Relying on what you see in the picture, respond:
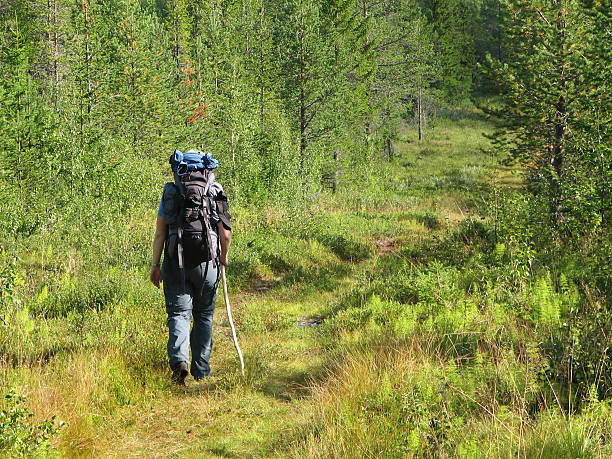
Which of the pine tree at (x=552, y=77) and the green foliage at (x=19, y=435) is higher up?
the pine tree at (x=552, y=77)

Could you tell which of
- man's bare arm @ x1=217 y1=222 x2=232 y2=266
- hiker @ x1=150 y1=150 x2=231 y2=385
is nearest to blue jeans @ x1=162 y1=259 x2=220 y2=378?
hiker @ x1=150 y1=150 x2=231 y2=385

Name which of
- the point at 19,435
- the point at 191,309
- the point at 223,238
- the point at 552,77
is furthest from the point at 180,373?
the point at 552,77

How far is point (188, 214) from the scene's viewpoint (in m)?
4.91

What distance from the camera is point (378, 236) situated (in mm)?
14344

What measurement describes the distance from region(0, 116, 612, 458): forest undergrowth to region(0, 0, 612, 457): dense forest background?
6 centimetres

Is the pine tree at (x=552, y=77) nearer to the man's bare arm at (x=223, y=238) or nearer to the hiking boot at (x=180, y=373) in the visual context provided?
the man's bare arm at (x=223, y=238)

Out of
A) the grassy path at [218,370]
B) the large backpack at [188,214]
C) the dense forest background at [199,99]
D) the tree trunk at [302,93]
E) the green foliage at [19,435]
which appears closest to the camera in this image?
the green foliage at [19,435]

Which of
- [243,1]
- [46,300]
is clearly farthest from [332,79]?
[243,1]

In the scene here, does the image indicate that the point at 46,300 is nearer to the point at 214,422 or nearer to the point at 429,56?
the point at 214,422

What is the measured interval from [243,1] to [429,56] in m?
16.7

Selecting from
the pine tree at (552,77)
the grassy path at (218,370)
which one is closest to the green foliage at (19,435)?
the grassy path at (218,370)

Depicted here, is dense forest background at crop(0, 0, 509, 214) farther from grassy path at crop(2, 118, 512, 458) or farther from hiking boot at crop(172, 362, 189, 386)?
hiking boot at crop(172, 362, 189, 386)

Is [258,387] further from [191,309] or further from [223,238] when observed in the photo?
[223,238]

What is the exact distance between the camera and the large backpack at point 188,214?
492 centimetres
